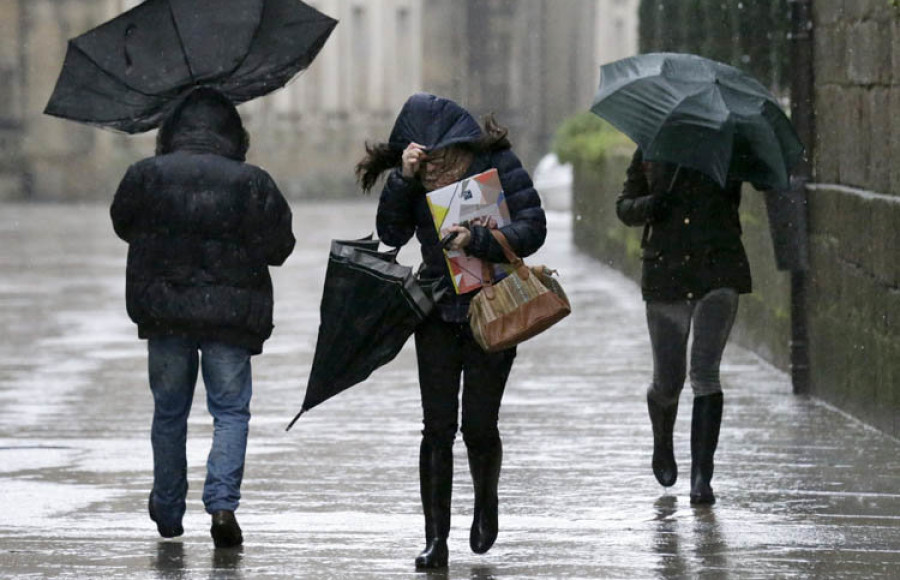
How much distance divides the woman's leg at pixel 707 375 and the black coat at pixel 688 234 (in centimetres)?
6

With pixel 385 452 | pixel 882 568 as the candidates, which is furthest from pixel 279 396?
pixel 882 568

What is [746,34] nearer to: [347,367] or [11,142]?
[347,367]

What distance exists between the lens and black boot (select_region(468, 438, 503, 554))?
756cm

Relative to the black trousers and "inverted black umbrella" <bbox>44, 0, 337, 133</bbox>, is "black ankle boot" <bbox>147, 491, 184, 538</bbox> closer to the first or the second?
the black trousers

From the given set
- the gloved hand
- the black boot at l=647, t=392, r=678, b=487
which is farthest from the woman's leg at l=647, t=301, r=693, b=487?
the gloved hand

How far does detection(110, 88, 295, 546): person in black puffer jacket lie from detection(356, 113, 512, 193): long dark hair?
44cm

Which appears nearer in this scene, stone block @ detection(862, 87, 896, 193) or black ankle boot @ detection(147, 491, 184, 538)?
black ankle boot @ detection(147, 491, 184, 538)

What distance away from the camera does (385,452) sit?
10461 mm

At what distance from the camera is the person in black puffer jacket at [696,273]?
8.87 metres

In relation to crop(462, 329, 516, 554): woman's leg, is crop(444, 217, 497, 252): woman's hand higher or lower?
higher

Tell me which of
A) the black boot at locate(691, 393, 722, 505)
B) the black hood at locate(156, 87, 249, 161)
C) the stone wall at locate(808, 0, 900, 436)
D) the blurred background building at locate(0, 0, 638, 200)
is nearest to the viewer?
the black hood at locate(156, 87, 249, 161)

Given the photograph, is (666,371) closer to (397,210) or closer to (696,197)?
(696,197)

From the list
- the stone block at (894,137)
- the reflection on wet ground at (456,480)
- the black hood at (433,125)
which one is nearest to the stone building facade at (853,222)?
the stone block at (894,137)

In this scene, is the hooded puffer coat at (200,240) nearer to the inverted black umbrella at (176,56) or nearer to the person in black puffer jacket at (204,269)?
the person in black puffer jacket at (204,269)
